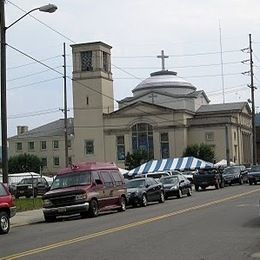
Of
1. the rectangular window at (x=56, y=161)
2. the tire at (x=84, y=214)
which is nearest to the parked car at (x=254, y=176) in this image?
the tire at (x=84, y=214)

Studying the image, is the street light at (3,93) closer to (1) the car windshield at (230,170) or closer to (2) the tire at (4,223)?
(2) the tire at (4,223)

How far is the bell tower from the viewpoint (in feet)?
352

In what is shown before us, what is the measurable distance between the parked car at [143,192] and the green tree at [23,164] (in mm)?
77927

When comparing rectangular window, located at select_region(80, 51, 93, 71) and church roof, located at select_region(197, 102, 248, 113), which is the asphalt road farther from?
church roof, located at select_region(197, 102, 248, 113)

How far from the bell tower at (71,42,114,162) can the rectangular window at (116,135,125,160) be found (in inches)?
107

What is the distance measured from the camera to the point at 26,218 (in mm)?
26328

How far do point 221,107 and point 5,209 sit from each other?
313 ft

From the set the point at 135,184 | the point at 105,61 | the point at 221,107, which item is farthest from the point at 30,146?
the point at 135,184

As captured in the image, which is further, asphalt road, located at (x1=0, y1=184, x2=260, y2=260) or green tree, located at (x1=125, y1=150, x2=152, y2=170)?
green tree, located at (x1=125, y1=150, x2=152, y2=170)

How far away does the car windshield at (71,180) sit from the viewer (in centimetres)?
2514

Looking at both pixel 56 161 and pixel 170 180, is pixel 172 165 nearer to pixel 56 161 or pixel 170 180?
pixel 170 180

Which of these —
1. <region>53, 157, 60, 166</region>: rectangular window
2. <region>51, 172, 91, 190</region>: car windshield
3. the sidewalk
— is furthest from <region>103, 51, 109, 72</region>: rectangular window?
<region>51, 172, 91, 190</region>: car windshield

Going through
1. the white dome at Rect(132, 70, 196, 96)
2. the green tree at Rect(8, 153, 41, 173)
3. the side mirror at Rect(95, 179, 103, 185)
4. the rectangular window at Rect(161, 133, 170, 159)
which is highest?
the white dome at Rect(132, 70, 196, 96)

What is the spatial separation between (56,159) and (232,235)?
10849 centimetres
